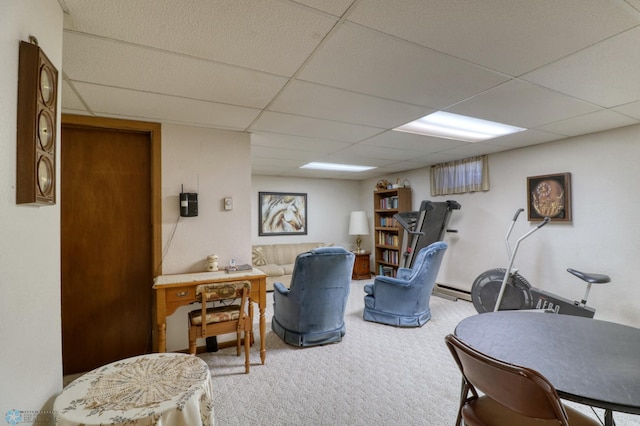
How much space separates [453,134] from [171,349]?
365 centimetres

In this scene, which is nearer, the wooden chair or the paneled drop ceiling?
the paneled drop ceiling

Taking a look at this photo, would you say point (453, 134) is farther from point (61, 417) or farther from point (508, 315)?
point (61, 417)

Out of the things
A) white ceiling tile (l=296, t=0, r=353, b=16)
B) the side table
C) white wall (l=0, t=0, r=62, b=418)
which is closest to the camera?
white wall (l=0, t=0, r=62, b=418)

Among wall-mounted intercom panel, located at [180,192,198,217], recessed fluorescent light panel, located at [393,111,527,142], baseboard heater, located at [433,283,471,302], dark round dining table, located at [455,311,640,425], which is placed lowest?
baseboard heater, located at [433,283,471,302]

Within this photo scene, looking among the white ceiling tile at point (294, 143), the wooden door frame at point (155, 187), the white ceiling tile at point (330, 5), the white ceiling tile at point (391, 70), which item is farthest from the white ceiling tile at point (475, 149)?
the wooden door frame at point (155, 187)

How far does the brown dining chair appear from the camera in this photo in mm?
990

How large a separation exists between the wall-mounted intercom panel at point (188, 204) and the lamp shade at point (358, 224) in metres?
4.06

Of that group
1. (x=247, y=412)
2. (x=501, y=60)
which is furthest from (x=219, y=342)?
(x=501, y=60)

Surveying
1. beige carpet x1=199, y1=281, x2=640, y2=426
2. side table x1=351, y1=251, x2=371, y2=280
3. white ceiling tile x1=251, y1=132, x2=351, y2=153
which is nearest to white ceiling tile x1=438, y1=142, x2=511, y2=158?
white ceiling tile x1=251, y1=132, x2=351, y2=153

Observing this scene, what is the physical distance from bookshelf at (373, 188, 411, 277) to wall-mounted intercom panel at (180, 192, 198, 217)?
384cm

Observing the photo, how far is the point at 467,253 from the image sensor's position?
4512 millimetres

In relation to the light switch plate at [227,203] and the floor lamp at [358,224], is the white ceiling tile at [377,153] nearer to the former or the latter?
the light switch plate at [227,203]

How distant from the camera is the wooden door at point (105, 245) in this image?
8.04ft

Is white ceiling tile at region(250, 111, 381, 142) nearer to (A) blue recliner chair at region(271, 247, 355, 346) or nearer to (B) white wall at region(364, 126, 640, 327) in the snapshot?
(A) blue recliner chair at region(271, 247, 355, 346)
